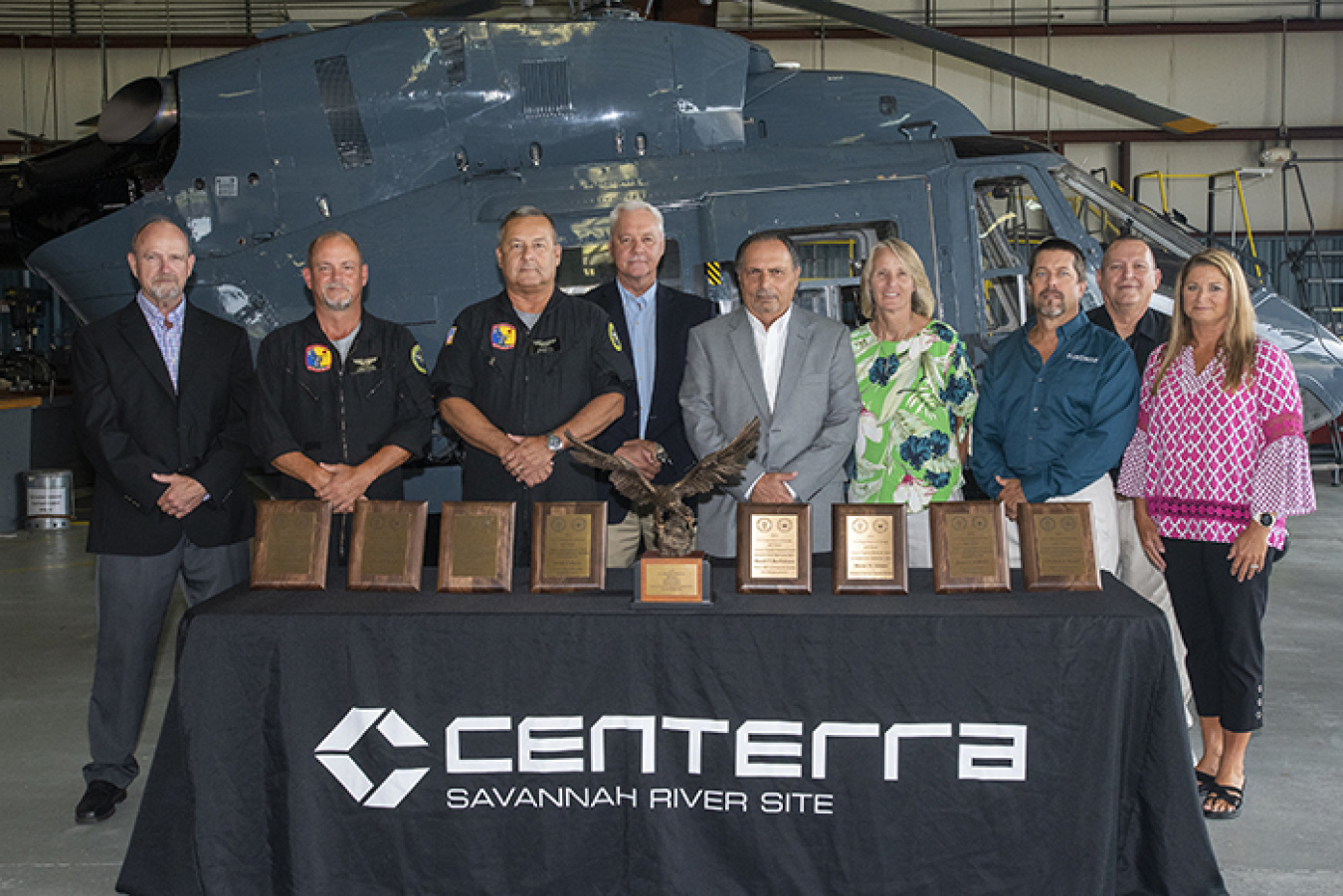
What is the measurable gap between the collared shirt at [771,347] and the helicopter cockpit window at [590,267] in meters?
2.50

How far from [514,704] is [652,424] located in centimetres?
158

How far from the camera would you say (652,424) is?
13.2ft

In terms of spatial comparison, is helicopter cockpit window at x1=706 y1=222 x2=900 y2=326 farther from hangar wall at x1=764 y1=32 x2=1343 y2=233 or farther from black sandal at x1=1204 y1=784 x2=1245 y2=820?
hangar wall at x1=764 y1=32 x2=1343 y2=233

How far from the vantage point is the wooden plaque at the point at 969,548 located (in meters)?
2.81

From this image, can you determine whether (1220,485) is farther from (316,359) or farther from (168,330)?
(168,330)

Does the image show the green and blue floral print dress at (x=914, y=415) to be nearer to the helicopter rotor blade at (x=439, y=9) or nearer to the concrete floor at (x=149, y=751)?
the concrete floor at (x=149, y=751)

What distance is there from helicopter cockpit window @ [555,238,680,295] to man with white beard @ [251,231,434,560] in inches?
96.7

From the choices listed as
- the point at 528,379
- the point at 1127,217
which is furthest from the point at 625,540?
the point at 1127,217

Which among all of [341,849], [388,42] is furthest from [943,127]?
[341,849]

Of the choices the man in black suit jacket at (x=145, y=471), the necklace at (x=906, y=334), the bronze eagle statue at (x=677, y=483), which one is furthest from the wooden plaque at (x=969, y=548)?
the man in black suit jacket at (x=145, y=471)

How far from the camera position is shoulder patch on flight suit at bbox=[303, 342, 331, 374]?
3.52 m

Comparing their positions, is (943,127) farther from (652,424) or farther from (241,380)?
(241,380)

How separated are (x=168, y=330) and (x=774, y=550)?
7.43 ft

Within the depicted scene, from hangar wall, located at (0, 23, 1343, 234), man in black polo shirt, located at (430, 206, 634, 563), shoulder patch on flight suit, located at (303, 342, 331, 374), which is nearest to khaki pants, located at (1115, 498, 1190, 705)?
man in black polo shirt, located at (430, 206, 634, 563)
